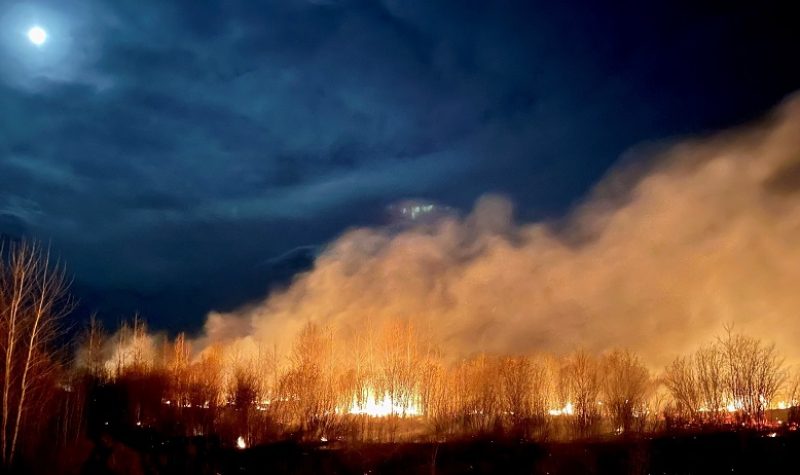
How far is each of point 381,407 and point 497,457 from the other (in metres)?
15.4

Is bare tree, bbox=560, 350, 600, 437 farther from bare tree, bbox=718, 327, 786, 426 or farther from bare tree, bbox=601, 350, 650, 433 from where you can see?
bare tree, bbox=718, 327, 786, 426

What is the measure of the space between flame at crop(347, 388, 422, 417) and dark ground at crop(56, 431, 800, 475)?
→ 11.1 metres

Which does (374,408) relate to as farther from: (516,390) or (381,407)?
(516,390)

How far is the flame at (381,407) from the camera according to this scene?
42.2 m

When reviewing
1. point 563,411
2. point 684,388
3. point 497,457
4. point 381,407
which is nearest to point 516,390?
point 563,411

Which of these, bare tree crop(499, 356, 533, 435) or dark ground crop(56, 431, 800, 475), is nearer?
dark ground crop(56, 431, 800, 475)

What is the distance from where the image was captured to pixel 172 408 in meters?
43.7

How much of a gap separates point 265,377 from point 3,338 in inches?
838

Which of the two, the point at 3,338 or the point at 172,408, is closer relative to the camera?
the point at 3,338

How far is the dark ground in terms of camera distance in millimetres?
24984

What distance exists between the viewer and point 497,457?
2881 centimetres

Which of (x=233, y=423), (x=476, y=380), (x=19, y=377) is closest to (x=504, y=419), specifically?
(x=476, y=380)

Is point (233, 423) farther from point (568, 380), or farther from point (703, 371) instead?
point (703, 371)

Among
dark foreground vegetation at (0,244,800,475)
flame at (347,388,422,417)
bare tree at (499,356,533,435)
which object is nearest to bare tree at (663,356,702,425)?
dark foreground vegetation at (0,244,800,475)
